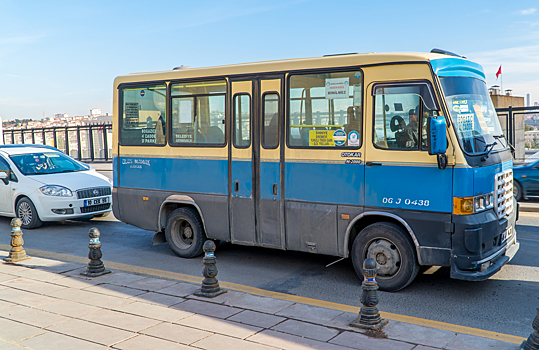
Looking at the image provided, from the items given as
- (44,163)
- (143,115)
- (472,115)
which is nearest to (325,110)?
(472,115)

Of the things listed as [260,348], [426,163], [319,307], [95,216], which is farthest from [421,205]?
[95,216]

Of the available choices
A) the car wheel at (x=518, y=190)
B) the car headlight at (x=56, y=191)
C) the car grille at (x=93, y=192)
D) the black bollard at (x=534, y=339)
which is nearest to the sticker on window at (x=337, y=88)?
the black bollard at (x=534, y=339)

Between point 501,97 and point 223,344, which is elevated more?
point 501,97

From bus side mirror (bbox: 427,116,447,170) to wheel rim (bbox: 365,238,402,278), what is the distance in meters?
1.22

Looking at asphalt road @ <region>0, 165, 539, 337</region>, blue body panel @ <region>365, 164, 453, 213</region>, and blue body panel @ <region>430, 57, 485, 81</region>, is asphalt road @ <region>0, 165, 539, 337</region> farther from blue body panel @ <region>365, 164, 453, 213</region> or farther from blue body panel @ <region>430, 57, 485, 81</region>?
blue body panel @ <region>430, 57, 485, 81</region>

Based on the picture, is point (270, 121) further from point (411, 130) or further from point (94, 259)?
point (94, 259)

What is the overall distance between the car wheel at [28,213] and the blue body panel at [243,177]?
224 inches

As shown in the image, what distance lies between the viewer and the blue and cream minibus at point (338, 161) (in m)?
5.87

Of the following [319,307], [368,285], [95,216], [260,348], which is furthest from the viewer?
[95,216]

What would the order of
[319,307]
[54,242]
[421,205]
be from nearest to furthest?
[319,307] < [421,205] < [54,242]

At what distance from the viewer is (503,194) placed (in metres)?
6.46

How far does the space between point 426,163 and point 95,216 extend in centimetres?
883

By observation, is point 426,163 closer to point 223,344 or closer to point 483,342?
point 483,342

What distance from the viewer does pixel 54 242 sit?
31.8 ft
